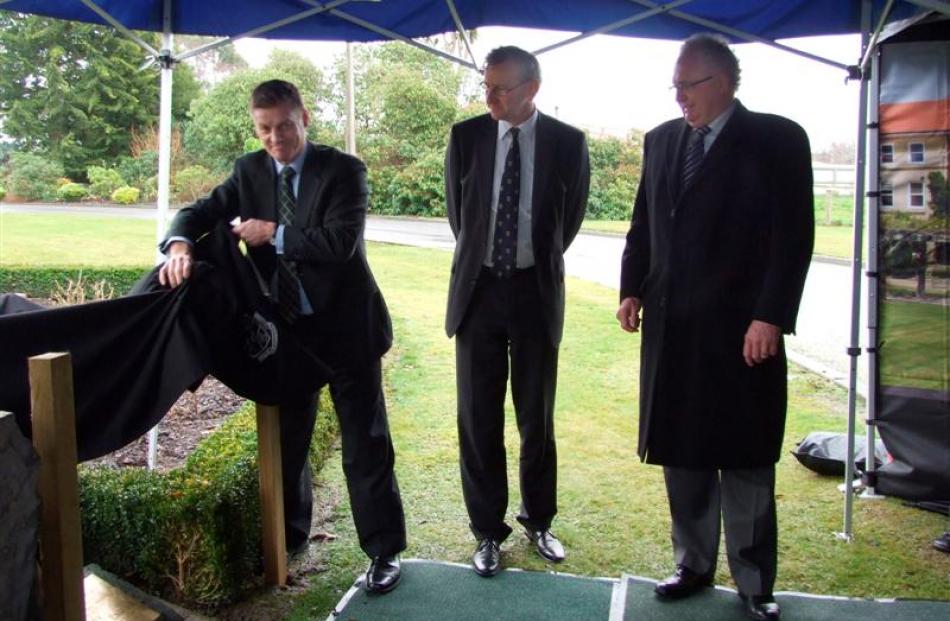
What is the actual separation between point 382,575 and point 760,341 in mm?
1690

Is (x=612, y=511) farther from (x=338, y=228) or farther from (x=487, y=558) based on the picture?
(x=338, y=228)

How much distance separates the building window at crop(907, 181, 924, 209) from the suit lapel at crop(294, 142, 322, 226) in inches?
111

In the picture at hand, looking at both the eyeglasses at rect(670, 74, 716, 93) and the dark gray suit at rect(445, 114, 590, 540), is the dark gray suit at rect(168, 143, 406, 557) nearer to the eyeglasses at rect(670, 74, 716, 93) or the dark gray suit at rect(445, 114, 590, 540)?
the dark gray suit at rect(445, 114, 590, 540)

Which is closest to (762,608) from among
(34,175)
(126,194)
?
(126,194)

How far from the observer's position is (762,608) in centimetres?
293

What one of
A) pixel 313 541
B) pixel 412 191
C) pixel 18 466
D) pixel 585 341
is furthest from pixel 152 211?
pixel 18 466

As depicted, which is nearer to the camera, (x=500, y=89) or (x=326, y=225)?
(x=326, y=225)

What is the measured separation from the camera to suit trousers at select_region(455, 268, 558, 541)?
318 centimetres

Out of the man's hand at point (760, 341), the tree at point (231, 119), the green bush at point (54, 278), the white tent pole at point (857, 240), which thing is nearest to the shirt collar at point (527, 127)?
the man's hand at point (760, 341)

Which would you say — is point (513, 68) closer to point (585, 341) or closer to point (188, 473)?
point (188, 473)

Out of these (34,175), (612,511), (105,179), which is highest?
(34,175)

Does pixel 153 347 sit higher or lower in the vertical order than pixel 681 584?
higher

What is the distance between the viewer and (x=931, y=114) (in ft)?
12.3

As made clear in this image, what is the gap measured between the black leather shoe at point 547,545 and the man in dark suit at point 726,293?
76 centimetres
